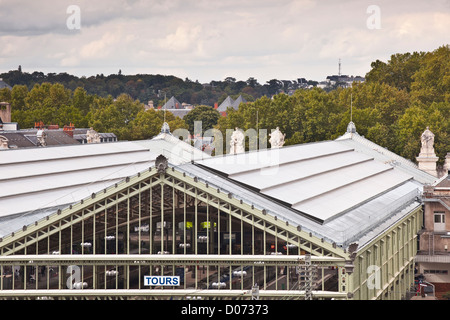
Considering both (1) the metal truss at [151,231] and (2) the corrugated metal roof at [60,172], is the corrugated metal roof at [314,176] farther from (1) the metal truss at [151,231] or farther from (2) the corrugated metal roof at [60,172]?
(2) the corrugated metal roof at [60,172]

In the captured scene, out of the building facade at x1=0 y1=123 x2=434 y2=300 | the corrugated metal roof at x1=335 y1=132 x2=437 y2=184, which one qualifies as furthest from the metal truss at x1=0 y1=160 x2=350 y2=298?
the corrugated metal roof at x1=335 y1=132 x2=437 y2=184

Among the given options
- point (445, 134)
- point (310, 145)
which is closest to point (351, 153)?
point (310, 145)

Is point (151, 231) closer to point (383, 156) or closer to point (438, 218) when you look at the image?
point (438, 218)

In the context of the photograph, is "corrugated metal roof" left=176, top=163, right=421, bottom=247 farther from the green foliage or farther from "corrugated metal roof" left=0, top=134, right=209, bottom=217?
the green foliage

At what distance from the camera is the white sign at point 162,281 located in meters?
59.8

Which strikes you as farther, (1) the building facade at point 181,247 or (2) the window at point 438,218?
(2) the window at point 438,218

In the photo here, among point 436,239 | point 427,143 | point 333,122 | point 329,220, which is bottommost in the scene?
point 436,239

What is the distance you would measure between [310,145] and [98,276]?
4977cm

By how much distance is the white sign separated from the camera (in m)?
59.8


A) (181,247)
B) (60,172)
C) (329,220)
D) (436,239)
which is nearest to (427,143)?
(436,239)

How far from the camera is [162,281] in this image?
59906 millimetres

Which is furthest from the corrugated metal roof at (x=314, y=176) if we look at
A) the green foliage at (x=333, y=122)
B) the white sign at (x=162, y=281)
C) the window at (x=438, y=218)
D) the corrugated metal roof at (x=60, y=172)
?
the green foliage at (x=333, y=122)

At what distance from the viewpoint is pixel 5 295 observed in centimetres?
5925
